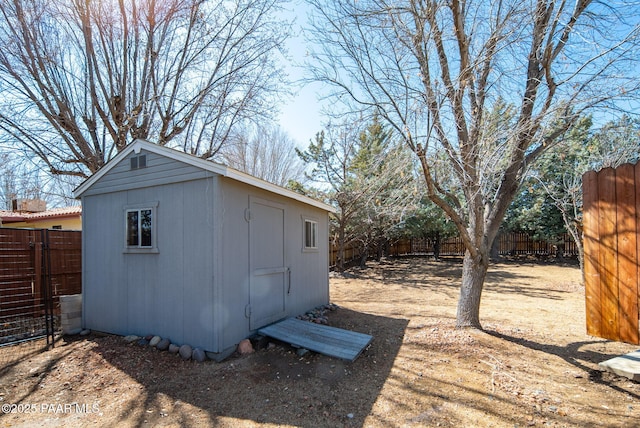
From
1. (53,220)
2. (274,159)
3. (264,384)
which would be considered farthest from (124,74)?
(274,159)

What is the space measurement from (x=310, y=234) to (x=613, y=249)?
4764mm

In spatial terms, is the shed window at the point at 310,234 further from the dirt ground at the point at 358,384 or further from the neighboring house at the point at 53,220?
the neighboring house at the point at 53,220

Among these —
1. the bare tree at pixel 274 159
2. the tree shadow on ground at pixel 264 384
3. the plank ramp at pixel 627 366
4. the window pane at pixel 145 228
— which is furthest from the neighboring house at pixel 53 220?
the plank ramp at pixel 627 366

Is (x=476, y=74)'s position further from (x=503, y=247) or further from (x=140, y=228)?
(x=503, y=247)

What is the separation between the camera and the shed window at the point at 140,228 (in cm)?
473

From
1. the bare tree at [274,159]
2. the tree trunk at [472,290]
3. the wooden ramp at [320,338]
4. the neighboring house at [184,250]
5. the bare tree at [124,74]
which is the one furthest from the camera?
the bare tree at [274,159]

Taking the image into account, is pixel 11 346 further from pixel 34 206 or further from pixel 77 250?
pixel 34 206

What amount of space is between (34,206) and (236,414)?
1361 cm

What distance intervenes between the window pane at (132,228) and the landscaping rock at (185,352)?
5.72 feet

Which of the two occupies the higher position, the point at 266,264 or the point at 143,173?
the point at 143,173

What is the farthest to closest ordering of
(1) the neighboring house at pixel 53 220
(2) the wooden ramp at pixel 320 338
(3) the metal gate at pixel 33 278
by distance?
(1) the neighboring house at pixel 53 220 < (3) the metal gate at pixel 33 278 < (2) the wooden ramp at pixel 320 338

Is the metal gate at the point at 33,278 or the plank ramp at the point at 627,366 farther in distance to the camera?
the metal gate at the point at 33,278

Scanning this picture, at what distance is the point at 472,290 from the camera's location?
15.5 feet

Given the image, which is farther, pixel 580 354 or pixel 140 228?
pixel 140 228
